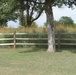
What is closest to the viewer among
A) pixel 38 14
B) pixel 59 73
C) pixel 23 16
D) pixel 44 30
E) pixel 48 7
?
pixel 59 73

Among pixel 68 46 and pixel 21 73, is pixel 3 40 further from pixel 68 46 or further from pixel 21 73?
pixel 21 73

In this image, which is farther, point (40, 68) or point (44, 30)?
point (44, 30)

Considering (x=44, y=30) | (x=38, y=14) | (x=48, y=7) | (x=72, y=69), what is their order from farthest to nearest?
(x=38, y=14), (x=44, y=30), (x=48, y=7), (x=72, y=69)

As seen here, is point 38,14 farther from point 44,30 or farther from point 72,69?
point 72,69

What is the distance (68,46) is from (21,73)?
584 inches

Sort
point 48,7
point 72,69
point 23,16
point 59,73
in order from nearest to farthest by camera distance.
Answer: point 59,73, point 72,69, point 48,7, point 23,16

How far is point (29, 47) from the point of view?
26.9 metres

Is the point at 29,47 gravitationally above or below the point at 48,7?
below

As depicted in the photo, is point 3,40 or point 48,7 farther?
point 3,40

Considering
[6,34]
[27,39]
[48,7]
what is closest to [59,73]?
[48,7]

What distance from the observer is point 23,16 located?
45125mm

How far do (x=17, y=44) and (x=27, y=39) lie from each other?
0.91 m

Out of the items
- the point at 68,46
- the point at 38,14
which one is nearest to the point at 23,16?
the point at 38,14

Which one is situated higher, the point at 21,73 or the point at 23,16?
the point at 23,16
